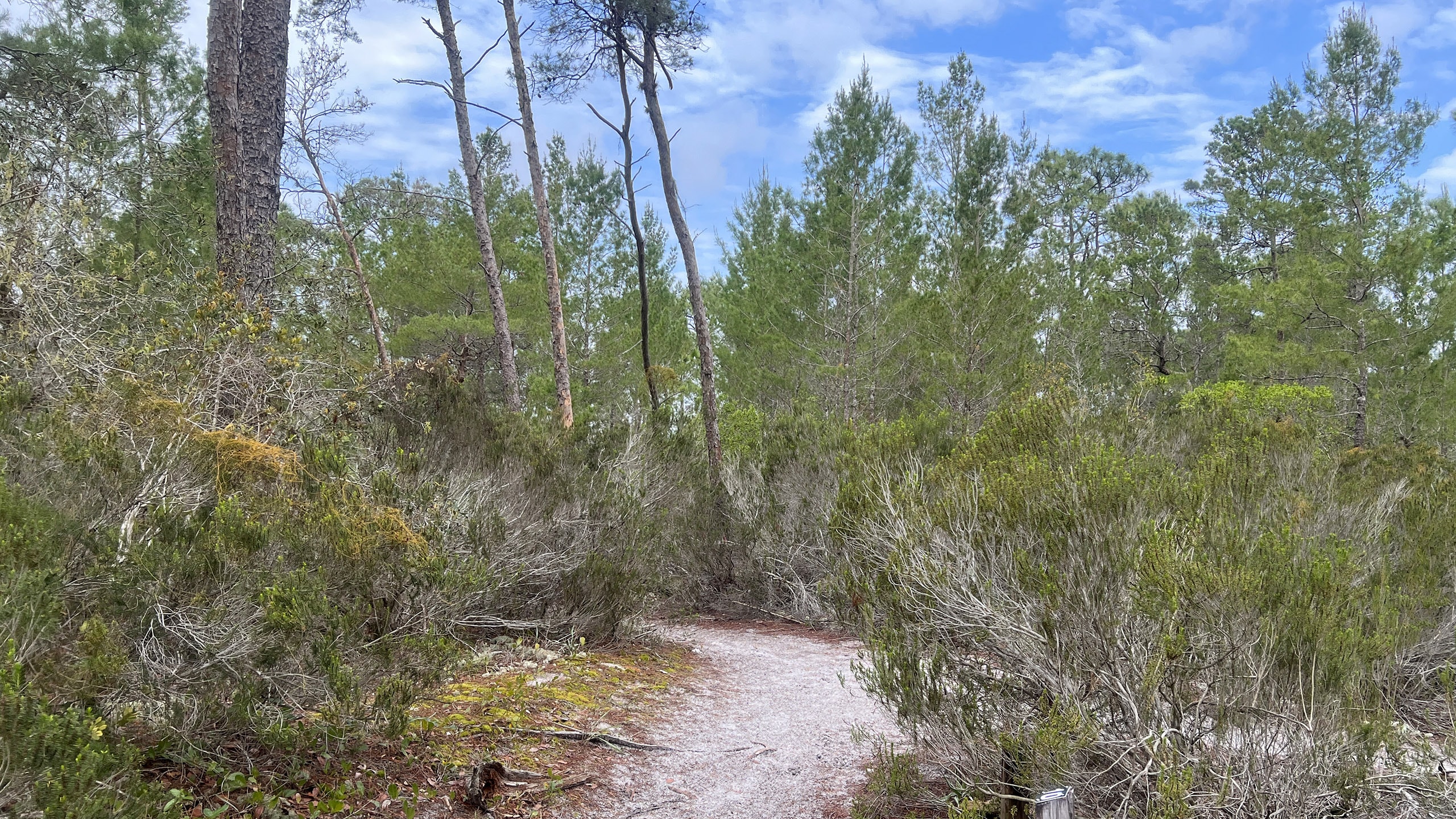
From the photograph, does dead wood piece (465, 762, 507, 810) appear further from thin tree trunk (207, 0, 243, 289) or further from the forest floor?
thin tree trunk (207, 0, 243, 289)

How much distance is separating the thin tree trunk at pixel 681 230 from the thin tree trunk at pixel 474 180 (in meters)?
2.55

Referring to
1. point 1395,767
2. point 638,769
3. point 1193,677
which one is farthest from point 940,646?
point 638,769

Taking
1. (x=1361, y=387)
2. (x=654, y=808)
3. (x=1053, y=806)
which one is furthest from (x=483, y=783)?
(x=1361, y=387)

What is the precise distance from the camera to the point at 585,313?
19.0 meters

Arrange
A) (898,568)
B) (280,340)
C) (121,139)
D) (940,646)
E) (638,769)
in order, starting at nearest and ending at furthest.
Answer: (940,646) → (898,568) → (638,769) → (280,340) → (121,139)

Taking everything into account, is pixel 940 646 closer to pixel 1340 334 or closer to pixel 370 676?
pixel 370 676

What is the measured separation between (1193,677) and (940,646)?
909mm

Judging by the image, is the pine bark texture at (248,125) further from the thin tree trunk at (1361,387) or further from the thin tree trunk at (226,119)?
the thin tree trunk at (1361,387)

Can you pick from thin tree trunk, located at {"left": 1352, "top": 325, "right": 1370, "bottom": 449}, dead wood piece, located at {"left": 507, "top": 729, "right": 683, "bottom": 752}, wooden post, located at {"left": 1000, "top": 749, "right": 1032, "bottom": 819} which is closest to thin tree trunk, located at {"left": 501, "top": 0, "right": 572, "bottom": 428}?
dead wood piece, located at {"left": 507, "top": 729, "right": 683, "bottom": 752}

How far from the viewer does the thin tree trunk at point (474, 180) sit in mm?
11156

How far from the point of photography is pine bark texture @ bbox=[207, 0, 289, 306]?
20.7ft

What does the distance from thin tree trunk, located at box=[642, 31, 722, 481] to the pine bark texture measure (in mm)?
5777

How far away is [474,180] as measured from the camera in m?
11.4

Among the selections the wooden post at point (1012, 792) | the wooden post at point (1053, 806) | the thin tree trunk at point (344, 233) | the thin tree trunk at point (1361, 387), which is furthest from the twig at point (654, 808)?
the thin tree trunk at point (1361, 387)
